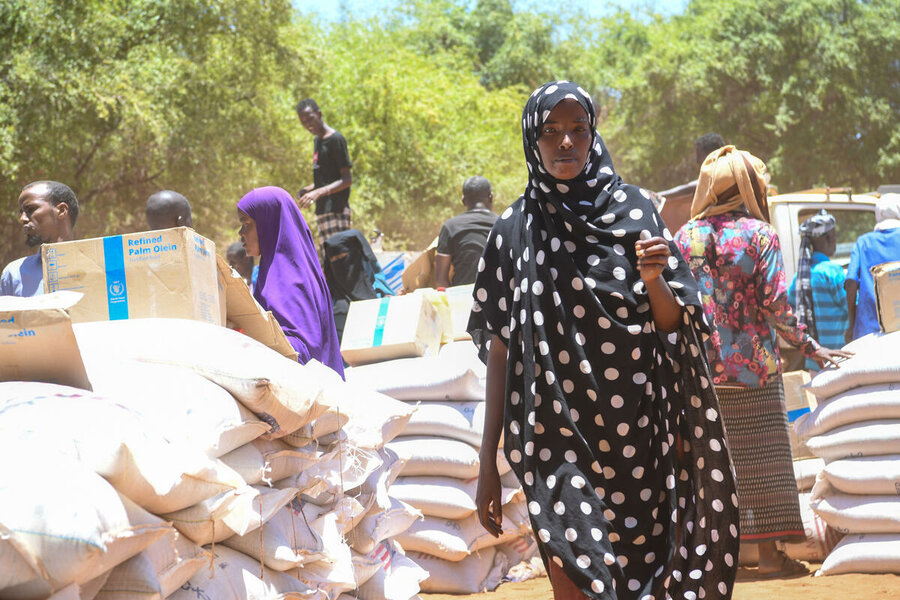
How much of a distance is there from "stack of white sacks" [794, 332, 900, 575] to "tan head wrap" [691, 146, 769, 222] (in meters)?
0.87

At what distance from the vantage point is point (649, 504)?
2.80m

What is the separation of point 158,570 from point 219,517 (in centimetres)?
25

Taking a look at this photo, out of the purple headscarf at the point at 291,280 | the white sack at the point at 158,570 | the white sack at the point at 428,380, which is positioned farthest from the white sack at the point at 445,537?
the white sack at the point at 158,570

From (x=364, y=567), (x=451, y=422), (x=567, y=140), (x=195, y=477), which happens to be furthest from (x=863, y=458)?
(x=195, y=477)

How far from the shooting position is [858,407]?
504cm

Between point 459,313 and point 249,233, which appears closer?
→ point 249,233

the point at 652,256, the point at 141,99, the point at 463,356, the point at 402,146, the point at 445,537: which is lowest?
the point at 445,537

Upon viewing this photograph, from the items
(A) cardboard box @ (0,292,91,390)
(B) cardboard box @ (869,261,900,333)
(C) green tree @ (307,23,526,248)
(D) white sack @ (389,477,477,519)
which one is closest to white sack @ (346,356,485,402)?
(D) white sack @ (389,477,477,519)

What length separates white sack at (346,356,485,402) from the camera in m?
5.36

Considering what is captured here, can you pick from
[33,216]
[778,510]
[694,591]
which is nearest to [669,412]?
[694,591]

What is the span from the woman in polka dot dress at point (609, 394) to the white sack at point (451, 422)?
7.80 feet

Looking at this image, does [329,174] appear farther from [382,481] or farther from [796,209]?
[382,481]

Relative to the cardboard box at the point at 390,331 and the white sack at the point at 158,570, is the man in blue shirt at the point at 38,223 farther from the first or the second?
the white sack at the point at 158,570

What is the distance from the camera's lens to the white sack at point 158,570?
87.3 inches
